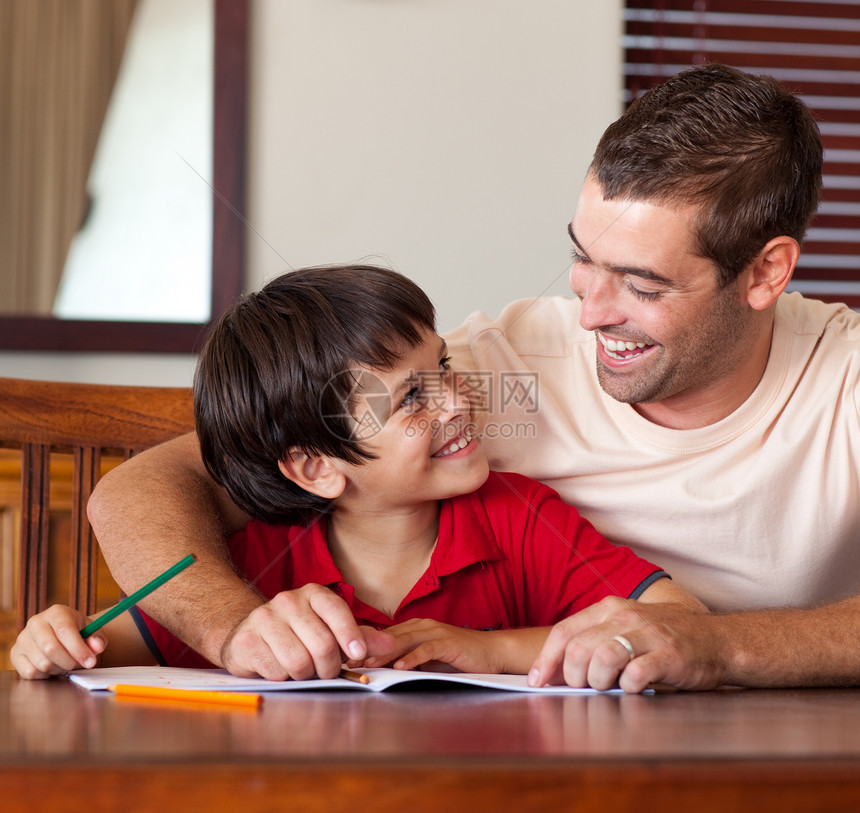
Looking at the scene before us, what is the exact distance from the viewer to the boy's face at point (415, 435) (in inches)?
43.0

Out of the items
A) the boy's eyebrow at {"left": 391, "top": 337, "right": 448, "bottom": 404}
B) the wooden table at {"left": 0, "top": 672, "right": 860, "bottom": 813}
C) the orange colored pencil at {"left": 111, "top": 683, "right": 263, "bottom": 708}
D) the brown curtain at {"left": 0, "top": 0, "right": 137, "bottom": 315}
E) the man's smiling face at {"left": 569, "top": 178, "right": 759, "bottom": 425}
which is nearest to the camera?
the wooden table at {"left": 0, "top": 672, "right": 860, "bottom": 813}

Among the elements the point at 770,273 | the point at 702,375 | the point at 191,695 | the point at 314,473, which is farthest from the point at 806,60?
the point at 191,695

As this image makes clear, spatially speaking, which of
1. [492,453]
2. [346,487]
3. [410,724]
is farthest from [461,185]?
[410,724]

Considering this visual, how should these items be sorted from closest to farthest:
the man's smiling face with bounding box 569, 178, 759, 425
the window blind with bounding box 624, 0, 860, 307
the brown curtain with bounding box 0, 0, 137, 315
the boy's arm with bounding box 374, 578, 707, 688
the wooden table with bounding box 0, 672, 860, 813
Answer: the wooden table with bounding box 0, 672, 860, 813, the boy's arm with bounding box 374, 578, 707, 688, the man's smiling face with bounding box 569, 178, 759, 425, the brown curtain with bounding box 0, 0, 137, 315, the window blind with bounding box 624, 0, 860, 307

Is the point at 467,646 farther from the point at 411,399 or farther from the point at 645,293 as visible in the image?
the point at 645,293

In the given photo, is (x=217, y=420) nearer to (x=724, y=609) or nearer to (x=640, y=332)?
(x=640, y=332)

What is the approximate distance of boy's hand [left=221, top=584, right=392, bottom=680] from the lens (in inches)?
30.9

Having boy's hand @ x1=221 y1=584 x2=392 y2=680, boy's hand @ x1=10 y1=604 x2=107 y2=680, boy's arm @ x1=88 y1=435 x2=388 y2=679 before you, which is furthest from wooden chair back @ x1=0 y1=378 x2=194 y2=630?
boy's hand @ x1=221 y1=584 x2=392 y2=680

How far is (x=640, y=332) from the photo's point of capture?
4.09ft

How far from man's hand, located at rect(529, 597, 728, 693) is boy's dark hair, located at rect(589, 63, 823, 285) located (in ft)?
1.97

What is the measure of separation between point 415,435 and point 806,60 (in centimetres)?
161

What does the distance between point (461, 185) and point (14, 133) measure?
892 mm

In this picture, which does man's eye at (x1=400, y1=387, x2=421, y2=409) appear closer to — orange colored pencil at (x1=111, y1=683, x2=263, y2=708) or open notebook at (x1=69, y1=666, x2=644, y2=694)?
open notebook at (x1=69, y1=666, x2=644, y2=694)

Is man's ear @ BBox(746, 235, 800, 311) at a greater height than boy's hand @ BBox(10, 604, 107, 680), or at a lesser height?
greater
